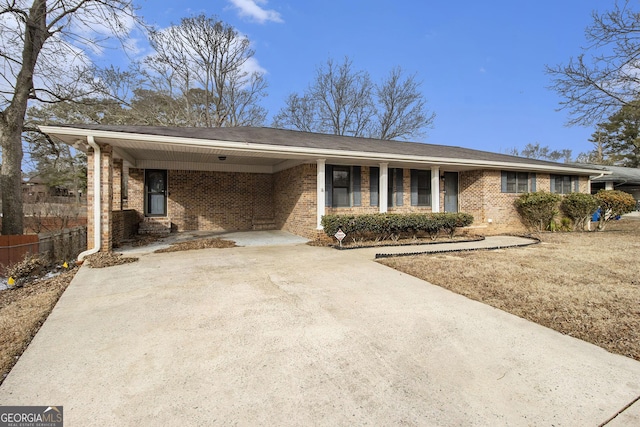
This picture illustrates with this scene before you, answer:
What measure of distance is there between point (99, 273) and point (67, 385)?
3.83 meters

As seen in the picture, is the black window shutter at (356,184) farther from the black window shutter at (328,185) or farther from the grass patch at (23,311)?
the grass patch at (23,311)

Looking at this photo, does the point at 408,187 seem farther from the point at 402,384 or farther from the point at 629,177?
the point at 629,177

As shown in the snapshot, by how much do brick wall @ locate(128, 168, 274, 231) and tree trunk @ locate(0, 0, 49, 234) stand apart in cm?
284

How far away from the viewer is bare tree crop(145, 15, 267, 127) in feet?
64.7

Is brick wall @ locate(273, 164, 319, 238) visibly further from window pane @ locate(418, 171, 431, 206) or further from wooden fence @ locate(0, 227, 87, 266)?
wooden fence @ locate(0, 227, 87, 266)

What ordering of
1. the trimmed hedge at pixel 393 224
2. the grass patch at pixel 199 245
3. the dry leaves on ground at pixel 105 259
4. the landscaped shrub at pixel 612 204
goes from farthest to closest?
the landscaped shrub at pixel 612 204 < the trimmed hedge at pixel 393 224 < the grass patch at pixel 199 245 < the dry leaves on ground at pixel 105 259

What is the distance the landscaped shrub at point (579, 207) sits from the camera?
12070mm

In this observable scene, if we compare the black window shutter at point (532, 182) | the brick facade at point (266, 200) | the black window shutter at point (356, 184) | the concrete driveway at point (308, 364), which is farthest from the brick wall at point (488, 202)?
the concrete driveway at point (308, 364)

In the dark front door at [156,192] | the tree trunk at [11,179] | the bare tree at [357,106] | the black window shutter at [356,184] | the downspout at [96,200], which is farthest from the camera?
the bare tree at [357,106]

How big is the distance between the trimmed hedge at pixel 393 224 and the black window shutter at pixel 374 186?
4.78 ft

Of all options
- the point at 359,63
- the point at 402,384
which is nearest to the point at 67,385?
the point at 402,384

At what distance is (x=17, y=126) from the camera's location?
8438 millimetres
